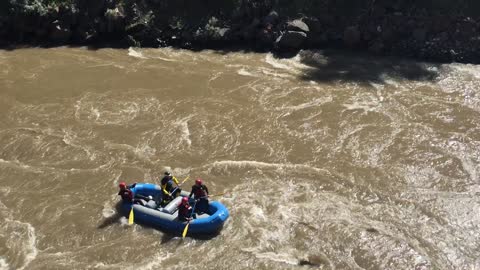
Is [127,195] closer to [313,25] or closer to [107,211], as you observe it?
[107,211]

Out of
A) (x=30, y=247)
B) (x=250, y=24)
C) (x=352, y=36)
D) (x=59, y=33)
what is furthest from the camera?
(x=59, y=33)

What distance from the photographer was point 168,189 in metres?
13.7

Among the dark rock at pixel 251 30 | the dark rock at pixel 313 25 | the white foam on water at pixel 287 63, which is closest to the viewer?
the white foam on water at pixel 287 63

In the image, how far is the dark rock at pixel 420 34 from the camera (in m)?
23.9

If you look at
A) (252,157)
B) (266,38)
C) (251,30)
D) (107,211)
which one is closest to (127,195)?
(107,211)

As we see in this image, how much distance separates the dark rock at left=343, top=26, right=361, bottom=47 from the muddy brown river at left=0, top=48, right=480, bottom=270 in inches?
46.0

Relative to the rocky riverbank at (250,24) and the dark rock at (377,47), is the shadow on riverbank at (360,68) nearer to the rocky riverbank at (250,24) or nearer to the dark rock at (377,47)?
the dark rock at (377,47)

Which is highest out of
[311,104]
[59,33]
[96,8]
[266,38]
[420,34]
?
[420,34]

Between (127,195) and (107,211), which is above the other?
(127,195)

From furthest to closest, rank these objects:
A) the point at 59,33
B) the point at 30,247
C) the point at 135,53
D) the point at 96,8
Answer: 1. the point at 96,8
2. the point at 59,33
3. the point at 135,53
4. the point at 30,247

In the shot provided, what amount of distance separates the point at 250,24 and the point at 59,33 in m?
9.54

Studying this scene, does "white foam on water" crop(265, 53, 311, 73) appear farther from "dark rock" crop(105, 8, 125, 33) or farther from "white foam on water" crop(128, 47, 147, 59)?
"dark rock" crop(105, 8, 125, 33)

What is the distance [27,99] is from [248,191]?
1028cm

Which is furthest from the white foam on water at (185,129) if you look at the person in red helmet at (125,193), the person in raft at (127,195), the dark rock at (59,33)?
the dark rock at (59,33)
